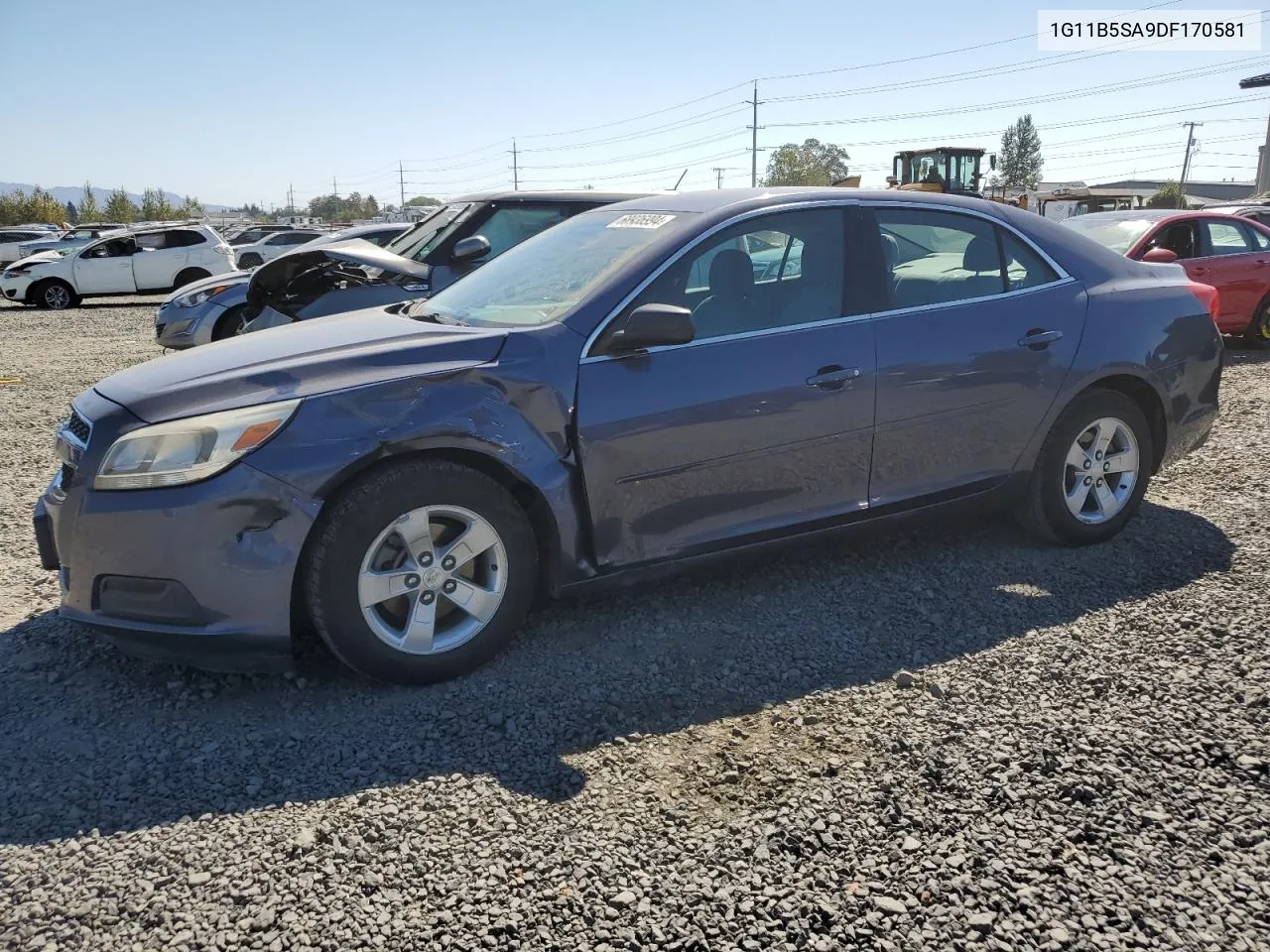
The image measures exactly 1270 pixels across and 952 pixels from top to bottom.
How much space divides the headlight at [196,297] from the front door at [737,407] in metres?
7.96

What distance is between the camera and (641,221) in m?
4.21

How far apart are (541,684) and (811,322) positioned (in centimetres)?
177

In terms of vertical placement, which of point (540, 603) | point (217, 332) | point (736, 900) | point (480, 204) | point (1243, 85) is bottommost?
point (736, 900)

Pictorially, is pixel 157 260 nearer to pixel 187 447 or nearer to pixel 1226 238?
pixel 1226 238

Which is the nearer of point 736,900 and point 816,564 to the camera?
point 736,900

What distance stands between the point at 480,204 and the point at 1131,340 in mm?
5094

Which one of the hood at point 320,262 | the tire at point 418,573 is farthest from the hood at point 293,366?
the hood at point 320,262

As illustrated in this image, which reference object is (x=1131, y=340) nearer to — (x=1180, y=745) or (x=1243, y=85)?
(x=1180, y=745)

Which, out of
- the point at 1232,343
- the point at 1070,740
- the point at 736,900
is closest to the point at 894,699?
the point at 1070,740

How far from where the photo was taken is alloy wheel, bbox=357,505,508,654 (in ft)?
10.8

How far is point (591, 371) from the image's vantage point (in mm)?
3578

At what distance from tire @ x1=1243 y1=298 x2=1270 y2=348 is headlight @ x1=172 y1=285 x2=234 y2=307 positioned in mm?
11286

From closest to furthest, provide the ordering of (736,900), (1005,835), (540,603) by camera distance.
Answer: (736,900)
(1005,835)
(540,603)

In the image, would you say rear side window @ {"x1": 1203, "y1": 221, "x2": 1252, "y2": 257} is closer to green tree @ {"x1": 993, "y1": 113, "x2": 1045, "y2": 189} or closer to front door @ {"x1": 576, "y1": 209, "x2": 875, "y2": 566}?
front door @ {"x1": 576, "y1": 209, "x2": 875, "y2": 566}
